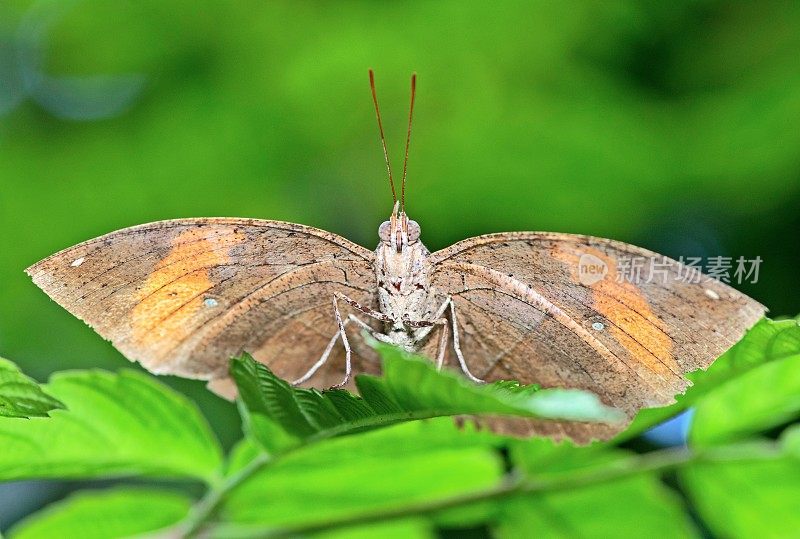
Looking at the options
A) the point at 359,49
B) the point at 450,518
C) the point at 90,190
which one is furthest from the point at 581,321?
the point at 90,190

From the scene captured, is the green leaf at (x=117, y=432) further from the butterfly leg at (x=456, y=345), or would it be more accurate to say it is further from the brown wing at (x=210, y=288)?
the butterfly leg at (x=456, y=345)

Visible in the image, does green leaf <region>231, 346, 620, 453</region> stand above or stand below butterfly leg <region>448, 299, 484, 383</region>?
above

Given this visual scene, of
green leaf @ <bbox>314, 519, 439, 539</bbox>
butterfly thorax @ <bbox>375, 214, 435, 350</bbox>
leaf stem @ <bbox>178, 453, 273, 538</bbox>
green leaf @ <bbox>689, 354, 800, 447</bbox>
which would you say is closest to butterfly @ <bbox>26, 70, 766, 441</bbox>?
butterfly thorax @ <bbox>375, 214, 435, 350</bbox>

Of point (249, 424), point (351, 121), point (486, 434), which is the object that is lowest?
point (486, 434)

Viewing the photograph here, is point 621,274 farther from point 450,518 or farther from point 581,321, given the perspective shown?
point 450,518

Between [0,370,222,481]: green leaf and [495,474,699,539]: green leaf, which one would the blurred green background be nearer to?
[495,474,699,539]: green leaf

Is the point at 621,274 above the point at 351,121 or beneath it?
beneath

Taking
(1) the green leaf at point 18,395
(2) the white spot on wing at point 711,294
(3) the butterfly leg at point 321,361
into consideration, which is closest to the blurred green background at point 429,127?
(3) the butterfly leg at point 321,361
